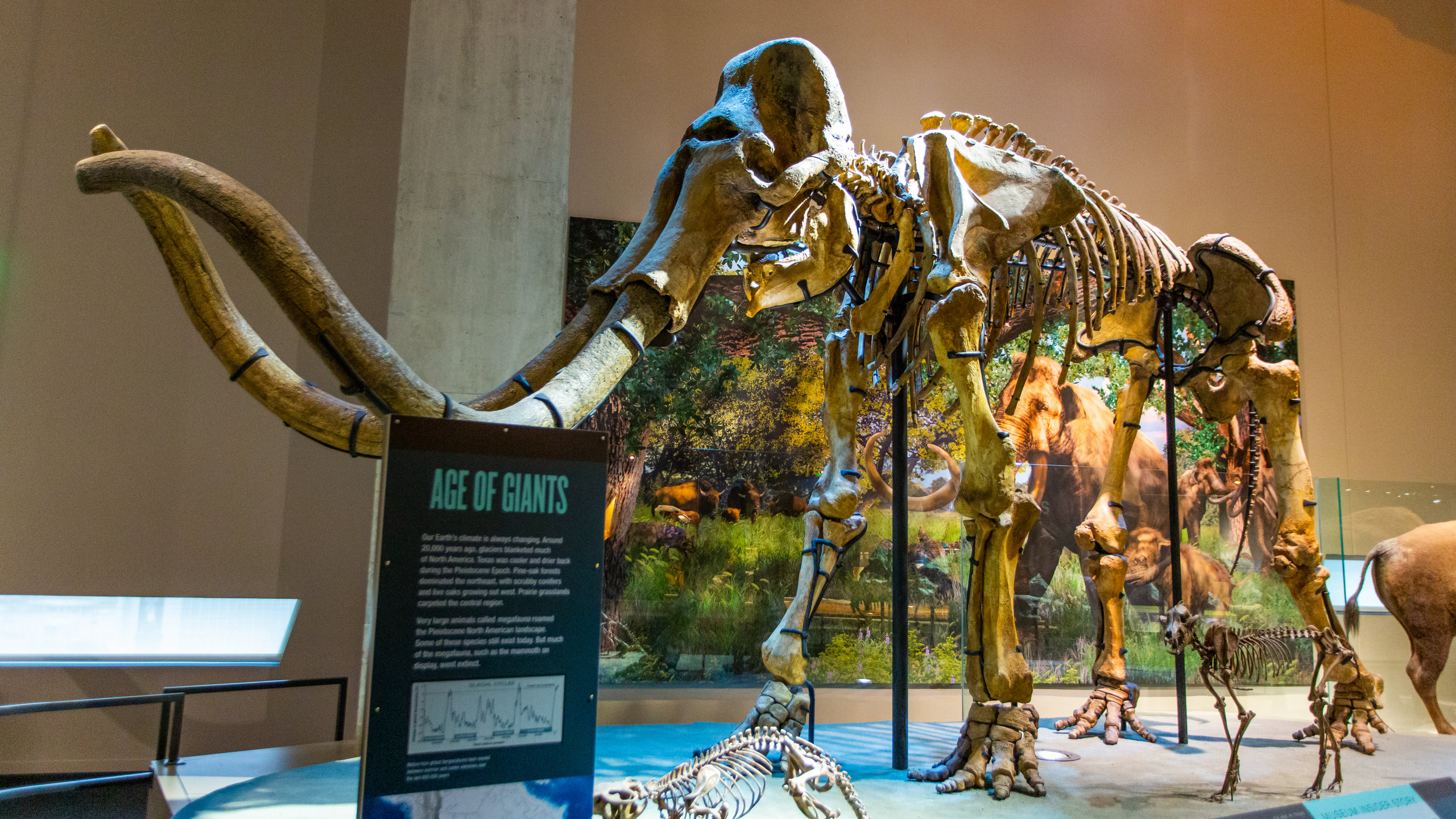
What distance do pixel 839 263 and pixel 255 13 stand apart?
4296 millimetres

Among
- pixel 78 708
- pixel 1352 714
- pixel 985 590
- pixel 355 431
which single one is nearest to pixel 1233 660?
pixel 985 590

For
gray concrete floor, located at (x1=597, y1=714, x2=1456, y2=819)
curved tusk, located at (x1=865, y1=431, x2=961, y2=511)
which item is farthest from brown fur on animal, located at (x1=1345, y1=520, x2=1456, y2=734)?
curved tusk, located at (x1=865, y1=431, x2=961, y2=511)

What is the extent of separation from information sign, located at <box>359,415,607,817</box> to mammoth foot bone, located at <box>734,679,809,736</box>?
8.01ft

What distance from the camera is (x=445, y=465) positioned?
1.91m

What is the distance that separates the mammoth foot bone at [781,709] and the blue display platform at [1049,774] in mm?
377

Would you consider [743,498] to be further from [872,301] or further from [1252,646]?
[1252,646]

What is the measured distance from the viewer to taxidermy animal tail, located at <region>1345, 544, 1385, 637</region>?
20.8ft

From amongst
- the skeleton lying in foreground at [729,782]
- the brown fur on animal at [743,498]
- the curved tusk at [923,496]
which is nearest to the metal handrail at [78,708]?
the skeleton lying in foreground at [729,782]

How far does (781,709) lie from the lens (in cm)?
445

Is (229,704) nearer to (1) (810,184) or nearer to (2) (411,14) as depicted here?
(2) (411,14)

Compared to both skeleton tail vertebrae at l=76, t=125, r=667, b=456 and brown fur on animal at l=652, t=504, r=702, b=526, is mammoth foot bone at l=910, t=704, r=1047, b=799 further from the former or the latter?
skeleton tail vertebrae at l=76, t=125, r=667, b=456

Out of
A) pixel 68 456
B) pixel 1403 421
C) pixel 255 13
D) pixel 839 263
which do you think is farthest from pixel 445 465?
pixel 1403 421

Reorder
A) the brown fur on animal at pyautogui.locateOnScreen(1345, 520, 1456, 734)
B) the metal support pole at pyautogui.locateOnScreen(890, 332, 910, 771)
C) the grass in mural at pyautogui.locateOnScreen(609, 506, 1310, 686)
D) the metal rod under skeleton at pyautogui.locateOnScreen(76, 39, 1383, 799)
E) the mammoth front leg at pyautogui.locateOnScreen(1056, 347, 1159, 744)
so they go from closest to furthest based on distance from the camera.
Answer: the metal rod under skeleton at pyautogui.locateOnScreen(76, 39, 1383, 799) → the metal support pole at pyautogui.locateOnScreen(890, 332, 910, 771) → the mammoth front leg at pyautogui.locateOnScreen(1056, 347, 1159, 744) → the brown fur on animal at pyautogui.locateOnScreen(1345, 520, 1456, 734) → the grass in mural at pyautogui.locateOnScreen(609, 506, 1310, 686)

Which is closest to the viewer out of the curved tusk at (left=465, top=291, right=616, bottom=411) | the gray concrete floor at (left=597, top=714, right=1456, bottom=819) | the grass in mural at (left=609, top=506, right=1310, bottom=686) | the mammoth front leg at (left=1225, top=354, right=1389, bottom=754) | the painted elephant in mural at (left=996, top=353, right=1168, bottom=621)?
the curved tusk at (left=465, top=291, right=616, bottom=411)
